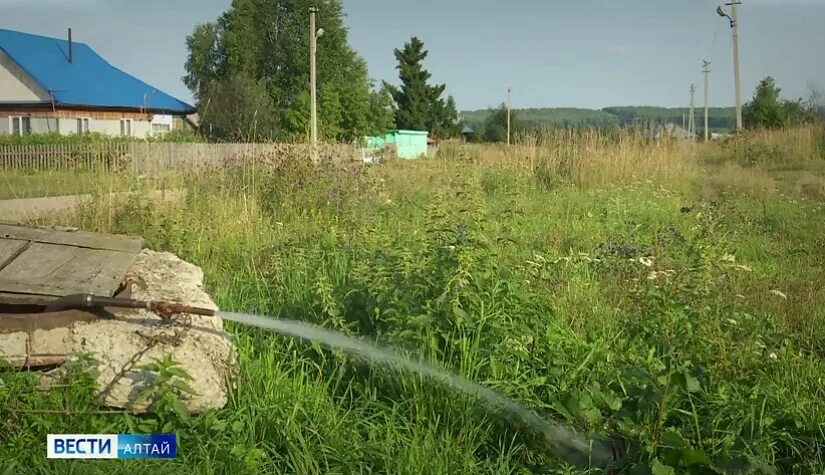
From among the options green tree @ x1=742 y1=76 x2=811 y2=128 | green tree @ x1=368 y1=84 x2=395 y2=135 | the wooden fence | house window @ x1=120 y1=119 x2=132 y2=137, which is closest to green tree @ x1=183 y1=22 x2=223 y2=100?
green tree @ x1=368 y1=84 x2=395 y2=135

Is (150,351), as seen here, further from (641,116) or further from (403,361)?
(641,116)

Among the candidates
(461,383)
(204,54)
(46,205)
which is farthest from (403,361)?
(204,54)

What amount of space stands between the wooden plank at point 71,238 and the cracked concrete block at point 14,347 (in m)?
1.06

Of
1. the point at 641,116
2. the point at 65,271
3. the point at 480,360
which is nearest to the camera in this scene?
the point at 480,360

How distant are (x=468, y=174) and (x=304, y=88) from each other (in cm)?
4944

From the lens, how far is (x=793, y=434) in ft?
11.0

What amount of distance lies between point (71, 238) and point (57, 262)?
0.41 m

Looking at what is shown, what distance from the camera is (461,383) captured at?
142 inches

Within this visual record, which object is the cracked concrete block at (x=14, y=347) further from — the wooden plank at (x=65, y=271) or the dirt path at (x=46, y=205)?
the dirt path at (x=46, y=205)

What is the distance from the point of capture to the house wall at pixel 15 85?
123 feet

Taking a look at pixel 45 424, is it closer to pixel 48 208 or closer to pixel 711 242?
pixel 711 242

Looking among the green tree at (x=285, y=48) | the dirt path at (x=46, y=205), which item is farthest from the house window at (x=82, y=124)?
the dirt path at (x=46, y=205)

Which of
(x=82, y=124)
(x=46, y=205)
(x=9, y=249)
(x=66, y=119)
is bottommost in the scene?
(x=9, y=249)

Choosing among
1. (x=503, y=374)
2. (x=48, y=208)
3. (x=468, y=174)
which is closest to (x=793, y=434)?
(x=503, y=374)
